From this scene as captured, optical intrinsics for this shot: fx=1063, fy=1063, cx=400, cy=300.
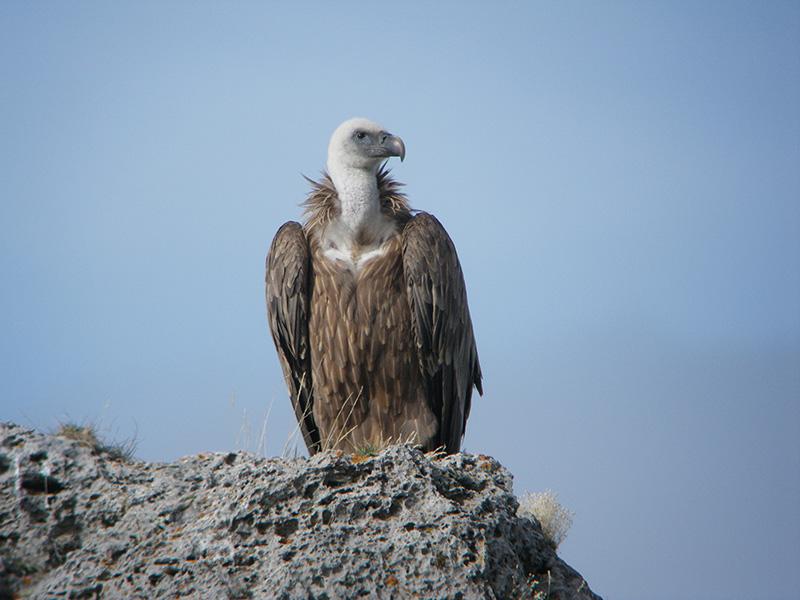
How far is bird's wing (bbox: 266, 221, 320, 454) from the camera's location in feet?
26.4

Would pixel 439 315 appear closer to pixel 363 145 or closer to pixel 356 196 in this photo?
pixel 356 196

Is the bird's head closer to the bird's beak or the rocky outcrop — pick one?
the bird's beak

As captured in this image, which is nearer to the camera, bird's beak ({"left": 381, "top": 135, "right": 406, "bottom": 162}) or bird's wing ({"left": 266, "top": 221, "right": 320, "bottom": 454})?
bird's wing ({"left": 266, "top": 221, "right": 320, "bottom": 454})

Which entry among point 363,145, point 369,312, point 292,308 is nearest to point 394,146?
point 363,145

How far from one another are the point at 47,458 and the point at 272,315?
10.4ft

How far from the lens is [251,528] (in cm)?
478

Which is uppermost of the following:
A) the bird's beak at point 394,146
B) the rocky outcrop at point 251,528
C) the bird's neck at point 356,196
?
the bird's beak at point 394,146

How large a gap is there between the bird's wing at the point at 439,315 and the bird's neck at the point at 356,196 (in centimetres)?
32

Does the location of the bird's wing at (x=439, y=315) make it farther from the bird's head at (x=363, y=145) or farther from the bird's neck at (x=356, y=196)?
the bird's head at (x=363, y=145)

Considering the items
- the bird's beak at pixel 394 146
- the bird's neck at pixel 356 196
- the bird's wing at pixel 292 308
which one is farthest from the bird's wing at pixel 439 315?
the bird's wing at pixel 292 308

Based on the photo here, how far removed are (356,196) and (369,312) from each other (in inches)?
36.9

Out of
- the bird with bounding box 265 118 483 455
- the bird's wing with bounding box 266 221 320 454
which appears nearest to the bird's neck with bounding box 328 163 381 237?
the bird with bounding box 265 118 483 455

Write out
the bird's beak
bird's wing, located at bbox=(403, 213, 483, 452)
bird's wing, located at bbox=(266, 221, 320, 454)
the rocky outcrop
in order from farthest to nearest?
1. the bird's beak
2. bird's wing, located at bbox=(266, 221, 320, 454)
3. bird's wing, located at bbox=(403, 213, 483, 452)
4. the rocky outcrop

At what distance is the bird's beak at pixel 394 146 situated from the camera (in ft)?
27.1
